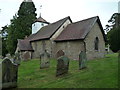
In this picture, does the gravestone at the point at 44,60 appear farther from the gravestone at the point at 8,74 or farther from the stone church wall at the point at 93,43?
the stone church wall at the point at 93,43

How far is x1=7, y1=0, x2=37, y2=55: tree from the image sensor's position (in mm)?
42478

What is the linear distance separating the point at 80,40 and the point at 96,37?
305cm

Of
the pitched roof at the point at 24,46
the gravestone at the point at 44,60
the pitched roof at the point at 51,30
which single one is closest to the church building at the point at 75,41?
the pitched roof at the point at 24,46

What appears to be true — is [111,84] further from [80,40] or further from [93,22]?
[93,22]

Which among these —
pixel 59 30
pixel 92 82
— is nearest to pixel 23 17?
pixel 59 30

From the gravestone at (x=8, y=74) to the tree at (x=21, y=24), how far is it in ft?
111

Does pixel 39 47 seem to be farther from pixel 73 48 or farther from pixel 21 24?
pixel 21 24

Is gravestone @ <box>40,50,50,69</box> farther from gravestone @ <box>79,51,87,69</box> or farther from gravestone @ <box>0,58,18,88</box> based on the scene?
gravestone @ <box>0,58,18,88</box>

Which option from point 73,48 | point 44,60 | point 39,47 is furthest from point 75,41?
point 39,47

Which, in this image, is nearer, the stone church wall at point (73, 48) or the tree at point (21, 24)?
the stone church wall at point (73, 48)

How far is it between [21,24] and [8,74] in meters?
35.9

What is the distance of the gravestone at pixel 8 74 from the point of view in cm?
937

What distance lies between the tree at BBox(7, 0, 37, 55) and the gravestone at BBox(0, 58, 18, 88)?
33873 mm

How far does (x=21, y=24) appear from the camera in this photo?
43.7 metres
